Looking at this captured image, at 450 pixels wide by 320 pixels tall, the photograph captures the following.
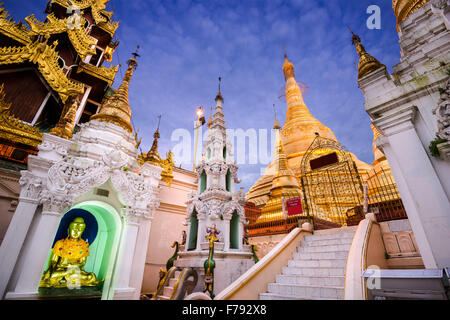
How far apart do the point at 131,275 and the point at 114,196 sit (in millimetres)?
2202

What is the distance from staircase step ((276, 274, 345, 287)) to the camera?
166 inches

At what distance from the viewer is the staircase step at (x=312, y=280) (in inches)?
166

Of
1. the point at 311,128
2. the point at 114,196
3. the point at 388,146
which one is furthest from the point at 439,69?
the point at 311,128

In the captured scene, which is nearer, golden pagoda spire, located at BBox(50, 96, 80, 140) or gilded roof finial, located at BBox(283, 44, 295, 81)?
golden pagoda spire, located at BBox(50, 96, 80, 140)

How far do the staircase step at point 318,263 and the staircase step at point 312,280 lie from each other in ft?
1.86

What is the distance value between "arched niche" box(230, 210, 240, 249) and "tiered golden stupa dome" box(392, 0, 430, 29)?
8.49 metres

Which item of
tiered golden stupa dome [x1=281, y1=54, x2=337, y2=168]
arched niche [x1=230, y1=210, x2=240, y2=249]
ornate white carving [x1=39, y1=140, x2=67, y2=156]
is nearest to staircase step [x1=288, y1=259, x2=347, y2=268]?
arched niche [x1=230, y1=210, x2=240, y2=249]

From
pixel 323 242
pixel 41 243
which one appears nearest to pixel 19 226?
pixel 41 243

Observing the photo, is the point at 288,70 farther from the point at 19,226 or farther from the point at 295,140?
the point at 19,226

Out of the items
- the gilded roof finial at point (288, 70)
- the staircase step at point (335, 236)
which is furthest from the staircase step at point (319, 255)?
the gilded roof finial at point (288, 70)

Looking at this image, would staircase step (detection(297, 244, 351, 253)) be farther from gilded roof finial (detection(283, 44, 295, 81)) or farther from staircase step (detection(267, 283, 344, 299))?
gilded roof finial (detection(283, 44, 295, 81))
